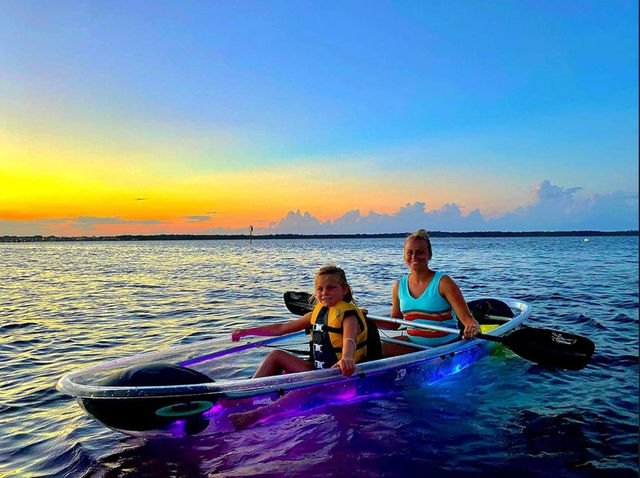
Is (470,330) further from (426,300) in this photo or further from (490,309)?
(490,309)

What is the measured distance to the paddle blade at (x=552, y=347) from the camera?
5312 millimetres

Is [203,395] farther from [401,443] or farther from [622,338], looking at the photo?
[622,338]

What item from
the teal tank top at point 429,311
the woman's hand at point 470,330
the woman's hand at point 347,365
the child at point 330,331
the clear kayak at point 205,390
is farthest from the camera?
the teal tank top at point 429,311

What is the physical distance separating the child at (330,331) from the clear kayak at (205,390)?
271 millimetres

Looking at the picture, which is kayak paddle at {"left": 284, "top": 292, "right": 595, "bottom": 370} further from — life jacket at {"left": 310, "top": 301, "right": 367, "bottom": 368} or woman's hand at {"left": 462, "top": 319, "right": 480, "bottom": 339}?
life jacket at {"left": 310, "top": 301, "right": 367, "bottom": 368}

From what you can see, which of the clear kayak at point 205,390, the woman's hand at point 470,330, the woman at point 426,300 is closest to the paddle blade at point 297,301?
the woman at point 426,300

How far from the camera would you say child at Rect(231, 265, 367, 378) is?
464 centimetres

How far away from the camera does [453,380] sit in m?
5.75

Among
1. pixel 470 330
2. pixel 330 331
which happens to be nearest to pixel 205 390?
pixel 330 331

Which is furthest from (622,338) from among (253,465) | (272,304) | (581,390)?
(272,304)

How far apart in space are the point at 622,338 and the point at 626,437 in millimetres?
4069

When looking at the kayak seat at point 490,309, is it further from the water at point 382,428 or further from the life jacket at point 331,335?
the life jacket at point 331,335

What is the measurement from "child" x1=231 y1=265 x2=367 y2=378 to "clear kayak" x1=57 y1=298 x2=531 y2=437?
0.89 feet

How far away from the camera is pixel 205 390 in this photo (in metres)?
3.95
